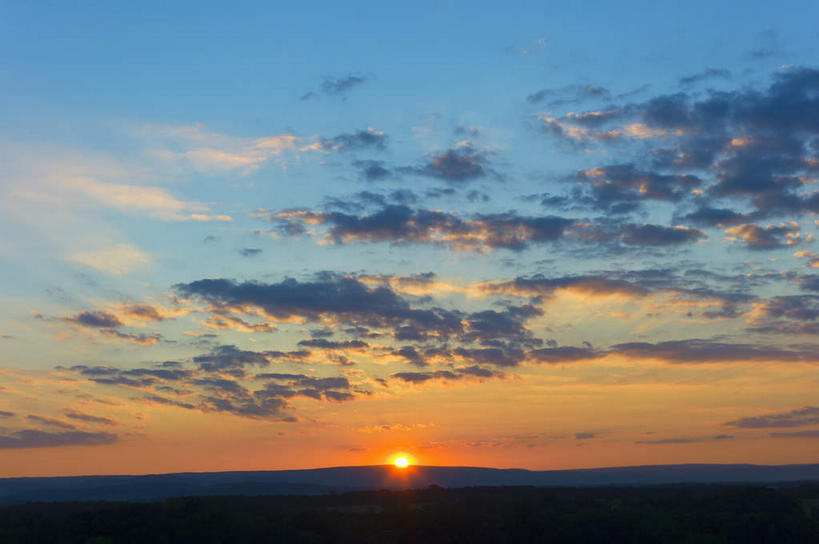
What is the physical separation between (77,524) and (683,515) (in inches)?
2205

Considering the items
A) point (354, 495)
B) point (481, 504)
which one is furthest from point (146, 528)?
point (354, 495)

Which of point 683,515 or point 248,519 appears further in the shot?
point 683,515

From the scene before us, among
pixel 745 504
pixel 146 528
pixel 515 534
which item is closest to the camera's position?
pixel 146 528

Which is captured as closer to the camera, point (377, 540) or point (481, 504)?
point (377, 540)

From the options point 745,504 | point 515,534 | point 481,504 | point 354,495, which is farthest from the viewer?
point 354,495

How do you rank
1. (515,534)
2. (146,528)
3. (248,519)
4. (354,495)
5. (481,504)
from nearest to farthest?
1. (146,528)
2. (248,519)
3. (515,534)
4. (481,504)
5. (354,495)

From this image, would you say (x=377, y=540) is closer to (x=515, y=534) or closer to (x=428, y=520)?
(x=428, y=520)

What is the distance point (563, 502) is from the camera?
97375mm

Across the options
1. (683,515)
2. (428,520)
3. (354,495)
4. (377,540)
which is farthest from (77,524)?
(354,495)

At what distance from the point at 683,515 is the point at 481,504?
82.8ft

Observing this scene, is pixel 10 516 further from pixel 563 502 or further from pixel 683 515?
pixel 683 515

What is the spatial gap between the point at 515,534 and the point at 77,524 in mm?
38868

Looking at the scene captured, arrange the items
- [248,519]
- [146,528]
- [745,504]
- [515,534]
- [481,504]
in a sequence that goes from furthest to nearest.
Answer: [481,504], [745,504], [515,534], [248,519], [146,528]

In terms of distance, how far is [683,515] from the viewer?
277 feet
